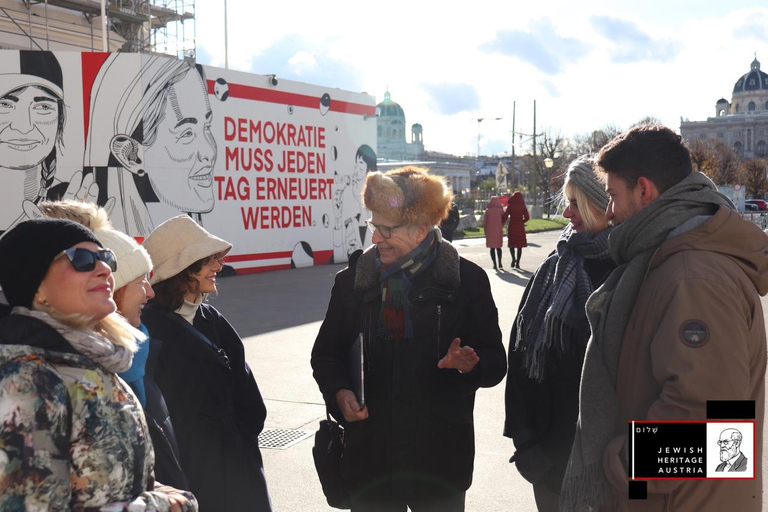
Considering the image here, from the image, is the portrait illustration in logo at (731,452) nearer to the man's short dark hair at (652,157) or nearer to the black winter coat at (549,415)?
the man's short dark hair at (652,157)

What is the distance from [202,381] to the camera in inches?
120

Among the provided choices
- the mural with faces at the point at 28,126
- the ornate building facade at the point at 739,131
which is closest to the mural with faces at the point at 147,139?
the mural with faces at the point at 28,126

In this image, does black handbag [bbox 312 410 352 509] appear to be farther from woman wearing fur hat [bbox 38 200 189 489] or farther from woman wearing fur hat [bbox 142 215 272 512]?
woman wearing fur hat [bbox 38 200 189 489]

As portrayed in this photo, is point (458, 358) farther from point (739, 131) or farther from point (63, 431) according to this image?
point (739, 131)

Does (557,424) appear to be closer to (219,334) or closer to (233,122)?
(219,334)

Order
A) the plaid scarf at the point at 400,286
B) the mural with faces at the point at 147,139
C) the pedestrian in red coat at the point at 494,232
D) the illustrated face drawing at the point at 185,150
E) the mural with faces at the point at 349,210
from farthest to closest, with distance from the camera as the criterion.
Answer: the mural with faces at the point at 349,210 < the pedestrian in red coat at the point at 494,232 < the illustrated face drawing at the point at 185,150 < the mural with faces at the point at 147,139 < the plaid scarf at the point at 400,286

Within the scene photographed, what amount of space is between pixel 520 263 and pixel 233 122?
7.70 meters

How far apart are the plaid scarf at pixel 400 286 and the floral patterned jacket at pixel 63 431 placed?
1436 mm

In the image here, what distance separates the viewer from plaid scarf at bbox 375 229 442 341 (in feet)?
10.5

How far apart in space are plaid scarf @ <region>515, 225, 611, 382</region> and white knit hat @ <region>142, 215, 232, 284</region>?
1340mm

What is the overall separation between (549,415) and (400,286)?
83 centimetres

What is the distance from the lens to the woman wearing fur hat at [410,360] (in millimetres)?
3174

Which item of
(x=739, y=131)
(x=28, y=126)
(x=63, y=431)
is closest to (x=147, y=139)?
(x=28, y=126)

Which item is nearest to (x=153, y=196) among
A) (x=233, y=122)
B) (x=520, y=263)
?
(x=233, y=122)
